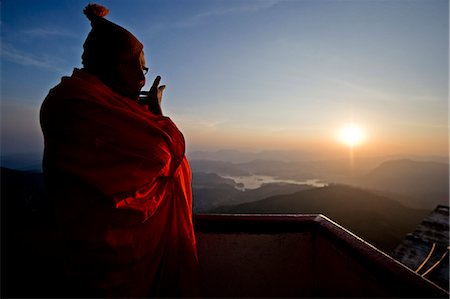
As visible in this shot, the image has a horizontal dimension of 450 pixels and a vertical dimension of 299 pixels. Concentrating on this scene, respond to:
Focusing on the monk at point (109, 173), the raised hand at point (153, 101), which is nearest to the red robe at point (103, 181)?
the monk at point (109, 173)

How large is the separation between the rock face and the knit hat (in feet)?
30.0

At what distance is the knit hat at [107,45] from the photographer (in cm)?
152

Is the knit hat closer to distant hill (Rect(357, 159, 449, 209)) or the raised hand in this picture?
the raised hand

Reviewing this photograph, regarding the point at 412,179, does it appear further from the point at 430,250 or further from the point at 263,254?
the point at 263,254

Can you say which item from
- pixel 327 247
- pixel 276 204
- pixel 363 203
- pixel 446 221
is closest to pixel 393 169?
pixel 363 203

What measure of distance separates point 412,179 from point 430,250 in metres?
192

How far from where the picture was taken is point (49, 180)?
1.31 meters

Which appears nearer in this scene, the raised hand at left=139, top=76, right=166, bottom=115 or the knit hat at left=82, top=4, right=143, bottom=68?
the knit hat at left=82, top=4, right=143, bottom=68

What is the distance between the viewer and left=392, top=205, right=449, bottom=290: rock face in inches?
295

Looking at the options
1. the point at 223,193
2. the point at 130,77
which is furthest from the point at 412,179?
the point at 130,77

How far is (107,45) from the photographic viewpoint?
1515 mm

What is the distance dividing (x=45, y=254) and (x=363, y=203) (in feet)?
279

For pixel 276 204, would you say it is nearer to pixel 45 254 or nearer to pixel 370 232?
pixel 370 232

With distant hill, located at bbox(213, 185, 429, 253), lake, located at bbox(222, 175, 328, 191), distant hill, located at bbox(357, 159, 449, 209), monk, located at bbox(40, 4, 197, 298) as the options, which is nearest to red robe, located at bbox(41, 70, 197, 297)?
monk, located at bbox(40, 4, 197, 298)
